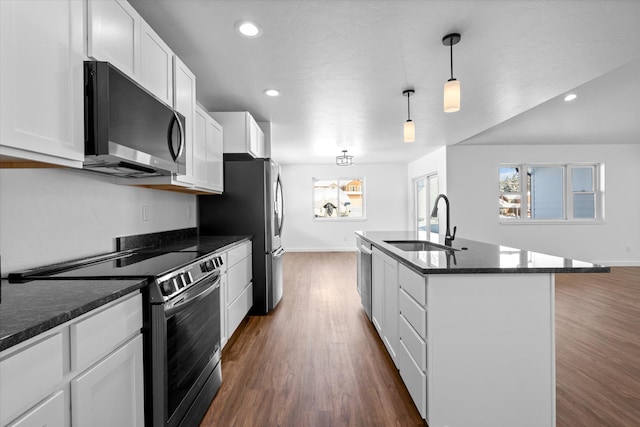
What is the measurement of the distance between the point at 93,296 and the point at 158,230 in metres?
1.77

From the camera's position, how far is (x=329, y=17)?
1.96 metres

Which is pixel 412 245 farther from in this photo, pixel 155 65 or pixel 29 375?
pixel 29 375

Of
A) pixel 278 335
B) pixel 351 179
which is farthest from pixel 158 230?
pixel 351 179

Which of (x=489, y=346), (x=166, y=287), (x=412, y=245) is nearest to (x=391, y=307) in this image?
(x=489, y=346)

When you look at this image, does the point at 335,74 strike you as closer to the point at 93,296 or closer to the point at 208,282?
the point at 208,282

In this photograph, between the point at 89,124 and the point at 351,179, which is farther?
the point at 351,179

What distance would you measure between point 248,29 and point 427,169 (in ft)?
19.9

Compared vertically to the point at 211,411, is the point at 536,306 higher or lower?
higher

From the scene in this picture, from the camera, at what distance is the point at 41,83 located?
110 cm

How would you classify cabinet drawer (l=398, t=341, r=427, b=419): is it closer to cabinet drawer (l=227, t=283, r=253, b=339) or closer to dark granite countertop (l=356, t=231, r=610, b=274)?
dark granite countertop (l=356, t=231, r=610, b=274)

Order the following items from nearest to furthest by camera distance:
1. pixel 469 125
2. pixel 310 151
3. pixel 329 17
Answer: pixel 329 17 → pixel 469 125 → pixel 310 151

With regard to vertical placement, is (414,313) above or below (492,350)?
above

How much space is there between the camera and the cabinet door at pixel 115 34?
1340mm

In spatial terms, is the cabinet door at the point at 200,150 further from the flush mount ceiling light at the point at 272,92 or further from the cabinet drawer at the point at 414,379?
the cabinet drawer at the point at 414,379
